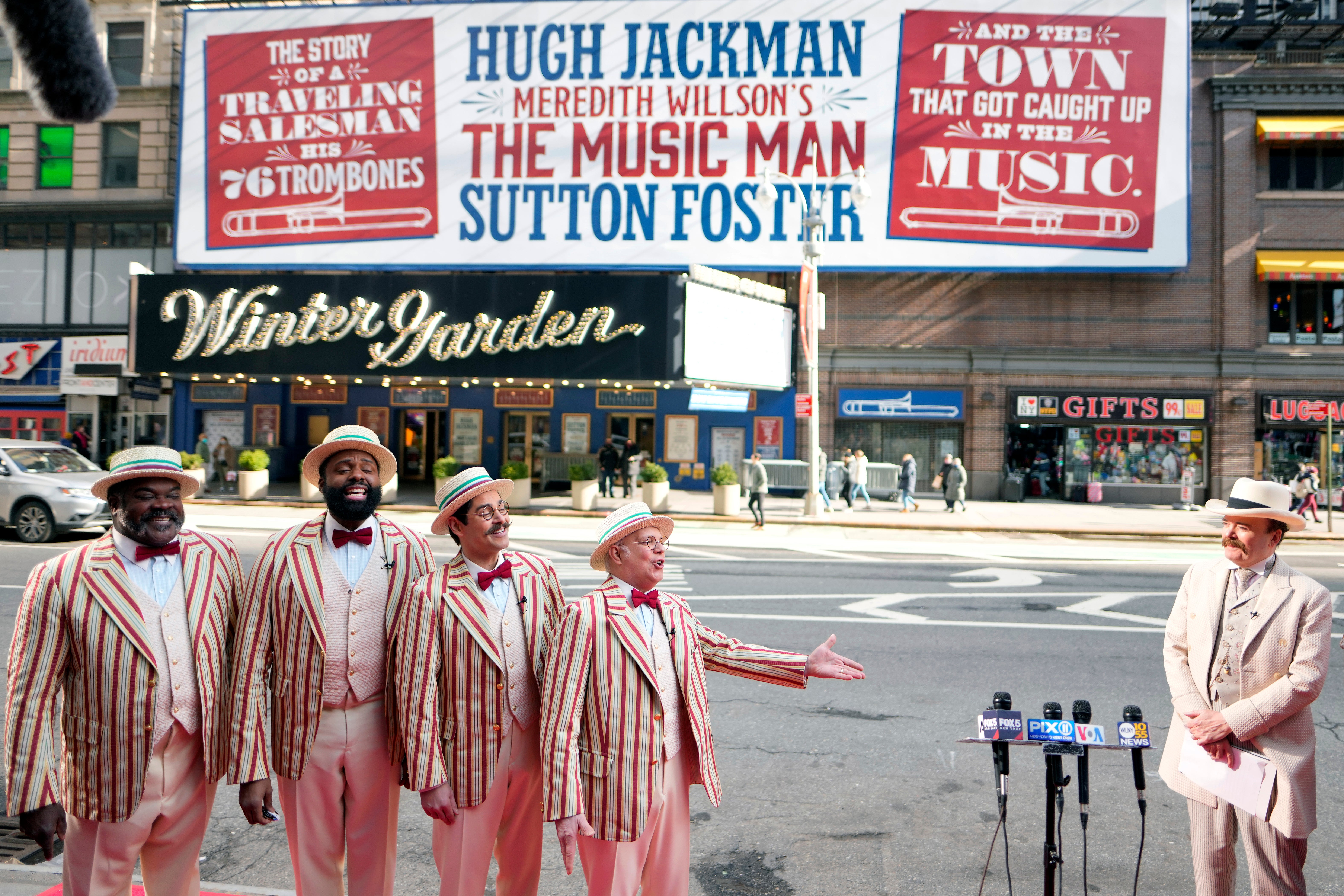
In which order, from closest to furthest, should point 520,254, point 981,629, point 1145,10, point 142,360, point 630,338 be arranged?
point 981,629 < point 630,338 < point 142,360 < point 1145,10 < point 520,254

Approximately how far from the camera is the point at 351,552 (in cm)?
386

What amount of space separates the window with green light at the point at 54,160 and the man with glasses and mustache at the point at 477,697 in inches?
1487

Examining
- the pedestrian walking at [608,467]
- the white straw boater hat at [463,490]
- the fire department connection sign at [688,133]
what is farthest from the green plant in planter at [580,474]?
the white straw boater hat at [463,490]

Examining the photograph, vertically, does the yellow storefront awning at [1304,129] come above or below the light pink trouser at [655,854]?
above

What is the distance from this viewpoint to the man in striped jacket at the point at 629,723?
11.4ft

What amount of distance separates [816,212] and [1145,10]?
13743 millimetres

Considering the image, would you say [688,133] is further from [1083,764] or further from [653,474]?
[1083,764]

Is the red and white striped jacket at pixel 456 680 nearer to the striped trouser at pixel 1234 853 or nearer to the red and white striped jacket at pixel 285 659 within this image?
the red and white striped jacket at pixel 285 659

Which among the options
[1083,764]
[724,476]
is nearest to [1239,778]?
[1083,764]

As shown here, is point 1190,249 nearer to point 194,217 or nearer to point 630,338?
point 630,338

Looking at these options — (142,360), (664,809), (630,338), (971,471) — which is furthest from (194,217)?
(664,809)

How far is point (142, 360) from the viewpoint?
25.8 m

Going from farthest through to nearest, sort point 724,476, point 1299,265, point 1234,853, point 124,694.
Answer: point 1299,265
point 724,476
point 1234,853
point 124,694

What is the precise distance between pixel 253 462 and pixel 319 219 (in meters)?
10.1
